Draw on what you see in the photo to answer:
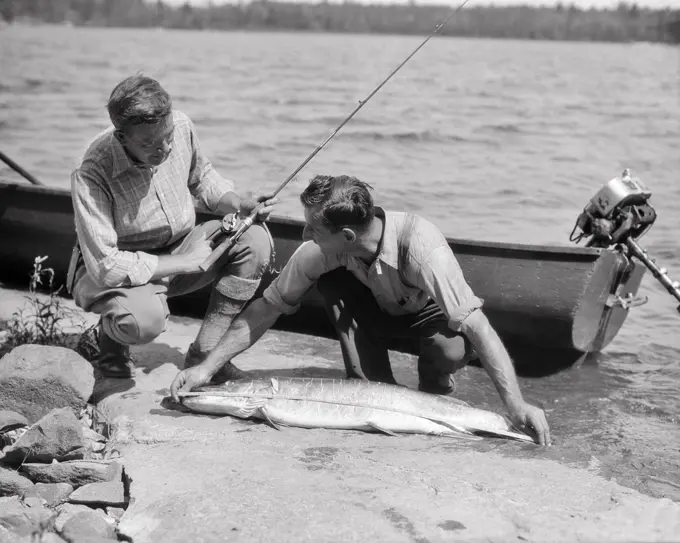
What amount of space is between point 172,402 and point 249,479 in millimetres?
1021

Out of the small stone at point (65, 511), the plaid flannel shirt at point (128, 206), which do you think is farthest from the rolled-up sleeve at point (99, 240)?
the small stone at point (65, 511)

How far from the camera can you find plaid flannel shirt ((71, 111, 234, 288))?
4770 mm

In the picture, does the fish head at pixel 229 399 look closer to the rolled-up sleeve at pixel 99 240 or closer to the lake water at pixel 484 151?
the rolled-up sleeve at pixel 99 240

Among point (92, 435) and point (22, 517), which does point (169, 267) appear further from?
point (22, 517)

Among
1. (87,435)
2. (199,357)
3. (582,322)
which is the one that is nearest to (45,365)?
(87,435)

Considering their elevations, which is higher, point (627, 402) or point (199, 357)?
point (199, 357)

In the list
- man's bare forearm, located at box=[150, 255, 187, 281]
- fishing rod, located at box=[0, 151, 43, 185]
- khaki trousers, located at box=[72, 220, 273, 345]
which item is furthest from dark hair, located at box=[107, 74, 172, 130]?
fishing rod, located at box=[0, 151, 43, 185]

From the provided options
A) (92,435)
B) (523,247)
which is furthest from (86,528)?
(523,247)

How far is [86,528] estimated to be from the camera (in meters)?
3.67

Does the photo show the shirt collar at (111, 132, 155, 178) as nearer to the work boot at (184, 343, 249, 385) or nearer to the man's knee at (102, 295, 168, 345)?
the man's knee at (102, 295, 168, 345)

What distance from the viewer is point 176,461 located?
4289mm

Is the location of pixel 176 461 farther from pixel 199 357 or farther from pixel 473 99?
pixel 473 99

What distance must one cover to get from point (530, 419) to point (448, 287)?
0.72 meters

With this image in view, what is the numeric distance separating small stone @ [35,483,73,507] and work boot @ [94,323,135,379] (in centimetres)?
135
